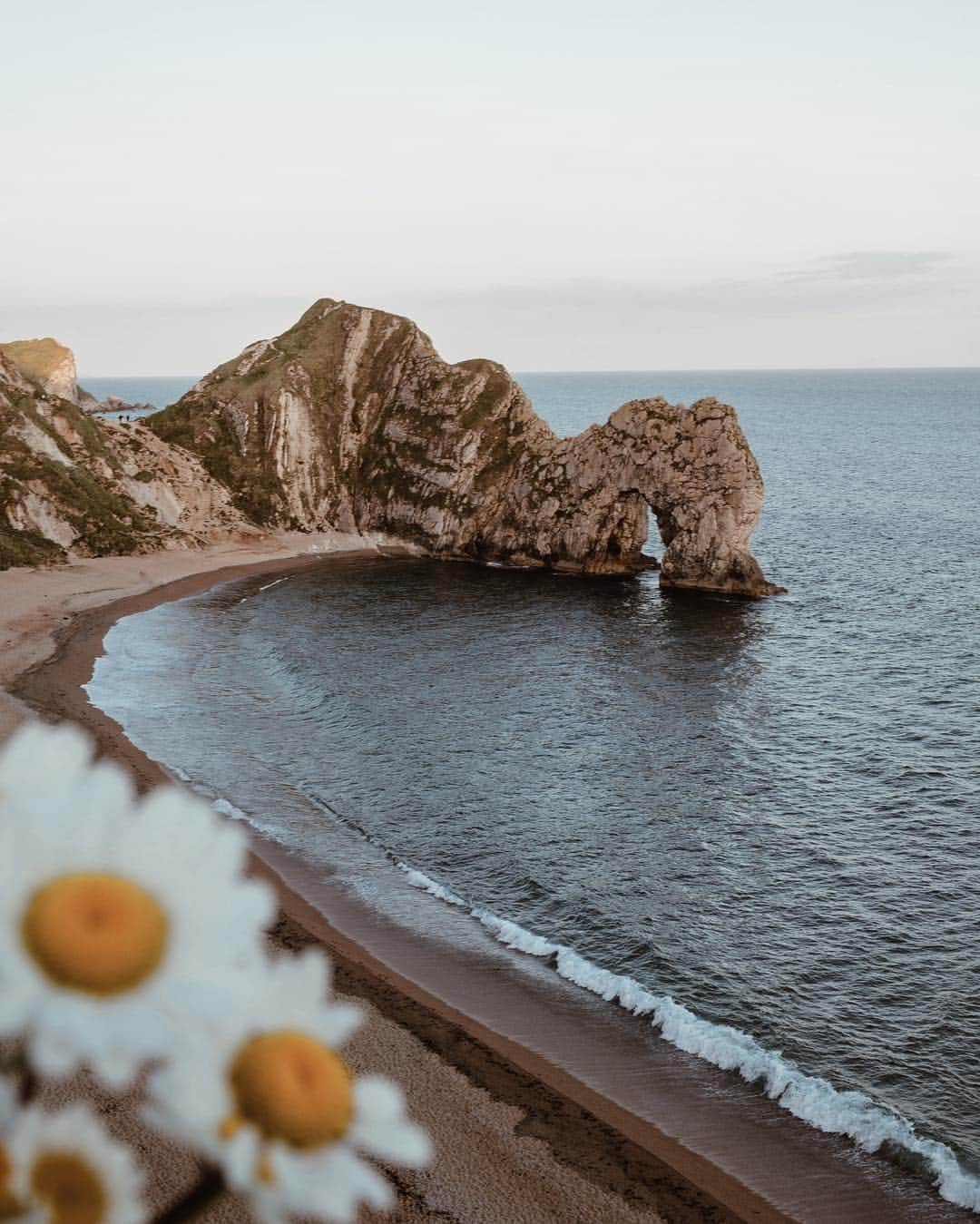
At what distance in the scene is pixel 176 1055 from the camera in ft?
4.52

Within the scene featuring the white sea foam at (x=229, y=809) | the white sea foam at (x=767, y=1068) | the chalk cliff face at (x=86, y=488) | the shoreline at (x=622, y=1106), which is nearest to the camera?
the shoreline at (x=622, y=1106)

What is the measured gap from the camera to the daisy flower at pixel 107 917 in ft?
4.30

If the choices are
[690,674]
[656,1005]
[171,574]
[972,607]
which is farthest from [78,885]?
[171,574]

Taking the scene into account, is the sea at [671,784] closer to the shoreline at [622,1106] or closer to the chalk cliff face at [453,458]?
the shoreline at [622,1106]

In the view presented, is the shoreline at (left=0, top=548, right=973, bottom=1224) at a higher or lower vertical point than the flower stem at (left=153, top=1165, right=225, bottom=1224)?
lower

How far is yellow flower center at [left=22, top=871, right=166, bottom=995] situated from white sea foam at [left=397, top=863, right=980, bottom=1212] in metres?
25.9

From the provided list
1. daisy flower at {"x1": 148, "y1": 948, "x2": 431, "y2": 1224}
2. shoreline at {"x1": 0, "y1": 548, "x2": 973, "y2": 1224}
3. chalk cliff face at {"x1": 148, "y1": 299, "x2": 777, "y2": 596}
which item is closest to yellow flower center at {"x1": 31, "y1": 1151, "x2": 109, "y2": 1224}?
daisy flower at {"x1": 148, "y1": 948, "x2": 431, "y2": 1224}

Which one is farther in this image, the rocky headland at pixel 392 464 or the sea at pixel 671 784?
the rocky headland at pixel 392 464

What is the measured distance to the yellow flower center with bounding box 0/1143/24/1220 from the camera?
145cm

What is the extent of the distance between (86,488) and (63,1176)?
108 meters

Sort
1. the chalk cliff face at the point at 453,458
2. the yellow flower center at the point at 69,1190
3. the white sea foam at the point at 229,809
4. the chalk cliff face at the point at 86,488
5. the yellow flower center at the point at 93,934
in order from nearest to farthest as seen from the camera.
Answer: the yellow flower center at the point at 93,934
the yellow flower center at the point at 69,1190
the white sea foam at the point at 229,809
the chalk cliff face at the point at 453,458
the chalk cliff face at the point at 86,488

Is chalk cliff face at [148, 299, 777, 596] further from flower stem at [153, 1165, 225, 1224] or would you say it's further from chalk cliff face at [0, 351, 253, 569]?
flower stem at [153, 1165, 225, 1224]

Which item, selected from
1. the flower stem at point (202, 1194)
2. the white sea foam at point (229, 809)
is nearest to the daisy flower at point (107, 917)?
the flower stem at point (202, 1194)

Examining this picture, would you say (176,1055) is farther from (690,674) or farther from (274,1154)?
(690,674)
